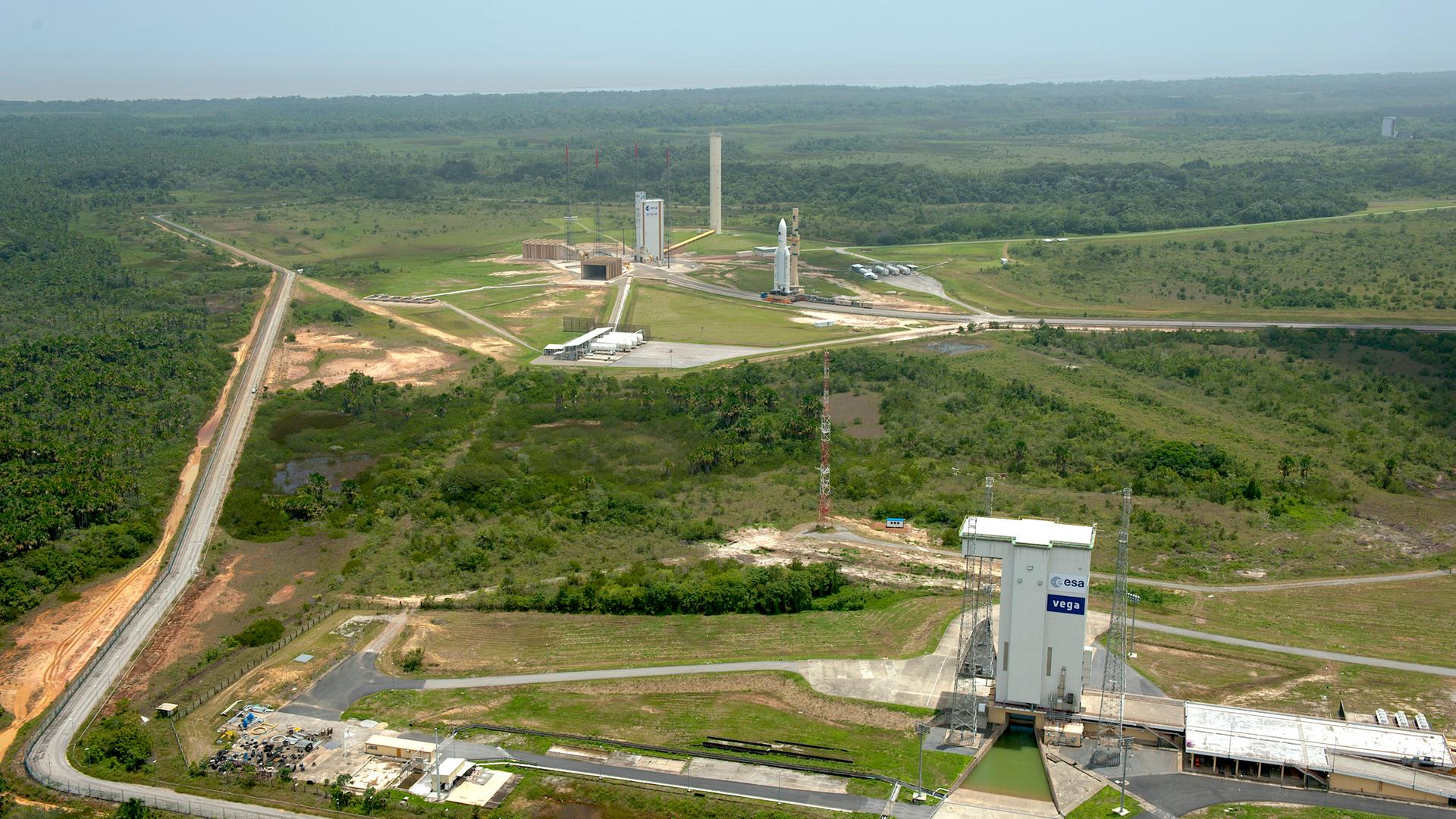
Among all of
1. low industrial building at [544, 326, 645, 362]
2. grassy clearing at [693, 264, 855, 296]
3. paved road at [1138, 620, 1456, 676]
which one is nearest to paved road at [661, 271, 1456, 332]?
grassy clearing at [693, 264, 855, 296]

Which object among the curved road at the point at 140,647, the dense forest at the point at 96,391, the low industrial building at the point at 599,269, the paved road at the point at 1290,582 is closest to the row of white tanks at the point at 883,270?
the low industrial building at the point at 599,269

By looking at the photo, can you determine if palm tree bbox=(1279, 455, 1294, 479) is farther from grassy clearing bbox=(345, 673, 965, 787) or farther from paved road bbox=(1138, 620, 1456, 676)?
grassy clearing bbox=(345, 673, 965, 787)

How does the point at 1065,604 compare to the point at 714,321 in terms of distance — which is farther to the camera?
the point at 714,321

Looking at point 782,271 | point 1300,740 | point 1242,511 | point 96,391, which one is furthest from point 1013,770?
point 782,271

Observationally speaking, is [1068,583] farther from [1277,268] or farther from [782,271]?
[1277,268]

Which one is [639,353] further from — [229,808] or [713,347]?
[229,808]
